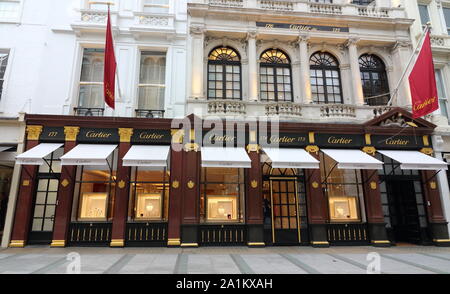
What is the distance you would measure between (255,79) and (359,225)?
26.2 feet

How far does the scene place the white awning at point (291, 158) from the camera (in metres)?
9.89

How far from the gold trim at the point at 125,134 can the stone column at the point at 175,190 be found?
1.83m

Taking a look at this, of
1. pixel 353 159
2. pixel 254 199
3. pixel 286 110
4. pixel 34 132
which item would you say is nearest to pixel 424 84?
pixel 353 159

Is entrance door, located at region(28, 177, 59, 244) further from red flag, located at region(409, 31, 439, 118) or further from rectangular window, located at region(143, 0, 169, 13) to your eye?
red flag, located at region(409, 31, 439, 118)

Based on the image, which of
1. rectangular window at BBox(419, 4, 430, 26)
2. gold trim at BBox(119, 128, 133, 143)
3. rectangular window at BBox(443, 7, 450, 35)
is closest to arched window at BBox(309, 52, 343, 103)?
rectangular window at BBox(419, 4, 430, 26)

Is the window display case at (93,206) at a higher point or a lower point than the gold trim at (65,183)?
lower

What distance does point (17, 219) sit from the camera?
1007cm

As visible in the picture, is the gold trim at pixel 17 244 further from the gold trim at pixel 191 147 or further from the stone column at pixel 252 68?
the stone column at pixel 252 68

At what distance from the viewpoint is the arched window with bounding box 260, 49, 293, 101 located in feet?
42.1

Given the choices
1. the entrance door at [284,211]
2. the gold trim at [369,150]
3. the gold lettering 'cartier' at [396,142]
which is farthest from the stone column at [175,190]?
the gold lettering 'cartier' at [396,142]

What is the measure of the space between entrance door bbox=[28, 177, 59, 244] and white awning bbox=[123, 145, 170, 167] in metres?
3.69
